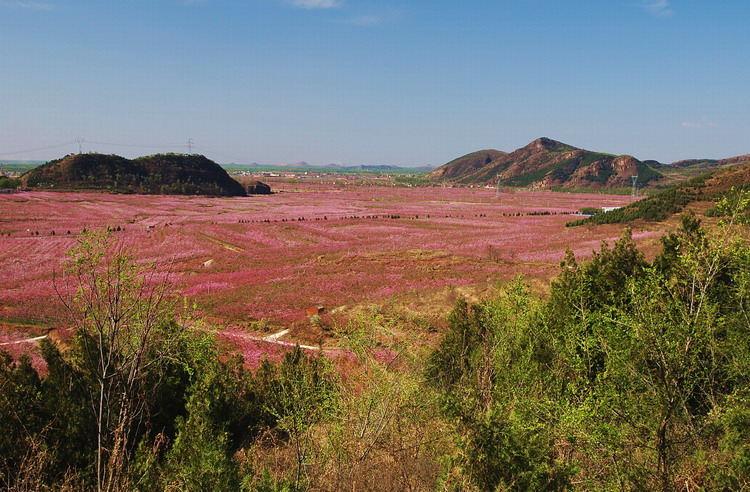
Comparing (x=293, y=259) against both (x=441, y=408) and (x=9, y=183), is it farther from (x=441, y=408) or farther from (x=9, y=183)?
(x=9, y=183)

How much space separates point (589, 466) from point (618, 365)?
2539mm

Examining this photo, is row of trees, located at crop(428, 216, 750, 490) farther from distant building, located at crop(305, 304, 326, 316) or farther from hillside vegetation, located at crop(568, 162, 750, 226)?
hillside vegetation, located at crop(568, 162, 750, 226)

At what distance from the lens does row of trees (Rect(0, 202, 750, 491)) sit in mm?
6824

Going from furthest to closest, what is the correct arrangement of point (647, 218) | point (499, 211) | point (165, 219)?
point (499, 211) → point (165, 219) → point (647, 218)

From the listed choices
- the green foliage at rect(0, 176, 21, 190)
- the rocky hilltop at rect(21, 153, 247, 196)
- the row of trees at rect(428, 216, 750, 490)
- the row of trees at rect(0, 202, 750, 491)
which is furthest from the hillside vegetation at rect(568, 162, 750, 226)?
the green foliage at rect(0, 176, 21, 190)

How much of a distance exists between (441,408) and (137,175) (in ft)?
412

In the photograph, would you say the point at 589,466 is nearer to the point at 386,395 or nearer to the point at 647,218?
the point at 386,395

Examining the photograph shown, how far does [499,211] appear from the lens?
8931 centimetres

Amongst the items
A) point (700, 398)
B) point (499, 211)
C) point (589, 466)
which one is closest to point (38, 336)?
point (589, 466)

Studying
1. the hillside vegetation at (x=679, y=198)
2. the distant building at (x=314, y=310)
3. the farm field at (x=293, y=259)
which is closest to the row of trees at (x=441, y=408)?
the farm field at (x=293, y=259)

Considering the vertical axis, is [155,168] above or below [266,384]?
above

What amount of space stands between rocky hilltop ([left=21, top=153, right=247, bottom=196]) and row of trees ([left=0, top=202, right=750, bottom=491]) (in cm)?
10659

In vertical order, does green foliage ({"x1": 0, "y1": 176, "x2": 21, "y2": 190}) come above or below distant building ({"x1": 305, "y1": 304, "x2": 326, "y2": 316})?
above

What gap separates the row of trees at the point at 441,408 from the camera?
6824mm
